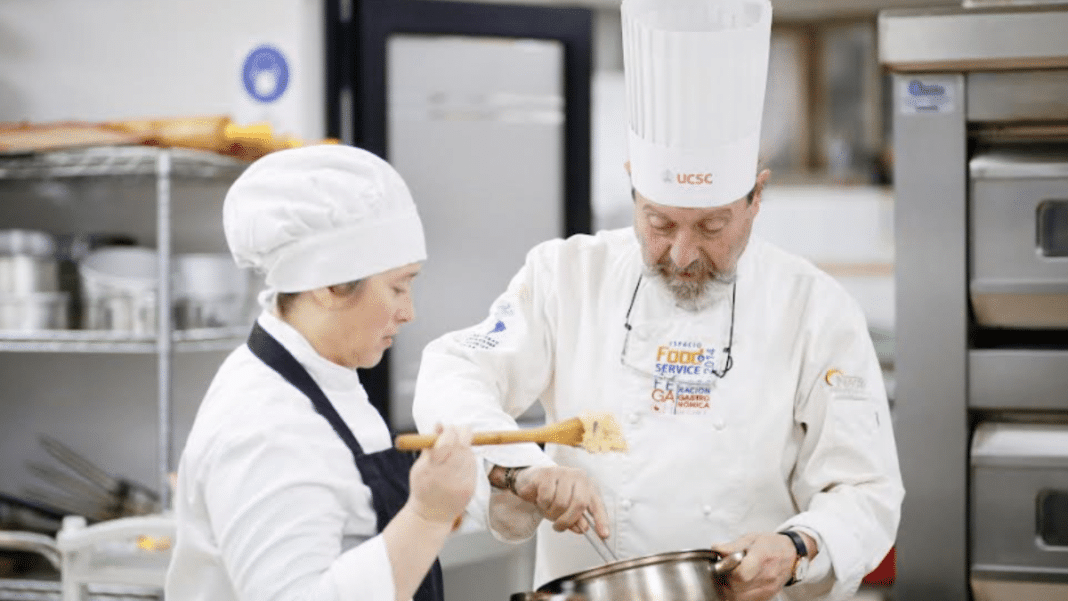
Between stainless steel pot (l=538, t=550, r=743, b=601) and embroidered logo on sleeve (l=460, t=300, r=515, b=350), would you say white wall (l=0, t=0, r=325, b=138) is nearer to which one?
embroidered logo on sleeve (l=460, t=300, r=515, b=350)

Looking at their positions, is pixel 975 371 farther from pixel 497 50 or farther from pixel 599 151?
pixel 599 151

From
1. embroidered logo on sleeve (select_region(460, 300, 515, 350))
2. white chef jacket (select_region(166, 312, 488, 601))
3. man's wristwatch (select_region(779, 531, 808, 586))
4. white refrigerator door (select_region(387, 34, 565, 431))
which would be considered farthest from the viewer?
white refrigerator door (select_region(387, 34, 565, 431))

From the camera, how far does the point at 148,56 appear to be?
158 inches

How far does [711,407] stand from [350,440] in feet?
2.07

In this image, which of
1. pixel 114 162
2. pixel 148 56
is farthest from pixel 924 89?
pixel 148 56

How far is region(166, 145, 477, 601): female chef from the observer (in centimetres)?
121

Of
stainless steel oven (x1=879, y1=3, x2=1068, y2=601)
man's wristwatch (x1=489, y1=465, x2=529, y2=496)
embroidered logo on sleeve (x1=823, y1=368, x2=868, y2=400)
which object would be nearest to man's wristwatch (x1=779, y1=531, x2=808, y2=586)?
embroidered logo on sleeve (x1=823, y1=368, x2=868, y2=400)

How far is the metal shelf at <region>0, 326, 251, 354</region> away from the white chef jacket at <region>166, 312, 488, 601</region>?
2.25 metres

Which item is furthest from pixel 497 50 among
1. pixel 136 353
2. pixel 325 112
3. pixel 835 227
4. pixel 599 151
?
pixel 835 227

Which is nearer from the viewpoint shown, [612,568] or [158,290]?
[612,568]

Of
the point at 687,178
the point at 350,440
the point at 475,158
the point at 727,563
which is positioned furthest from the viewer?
the point at 475,158

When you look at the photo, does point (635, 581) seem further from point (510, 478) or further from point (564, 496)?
point (510, 478)

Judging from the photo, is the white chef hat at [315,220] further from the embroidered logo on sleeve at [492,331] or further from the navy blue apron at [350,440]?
the embroidered logo on sleeve at [492,331]

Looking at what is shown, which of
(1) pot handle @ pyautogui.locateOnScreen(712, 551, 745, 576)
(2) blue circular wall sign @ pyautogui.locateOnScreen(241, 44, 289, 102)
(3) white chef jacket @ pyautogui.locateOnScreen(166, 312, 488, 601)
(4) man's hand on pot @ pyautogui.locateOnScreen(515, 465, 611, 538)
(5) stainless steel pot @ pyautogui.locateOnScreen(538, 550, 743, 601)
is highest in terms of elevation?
(2) blue circular wall sign @ pyautogui.locateOnScreen(241, 44, 289, 102)
